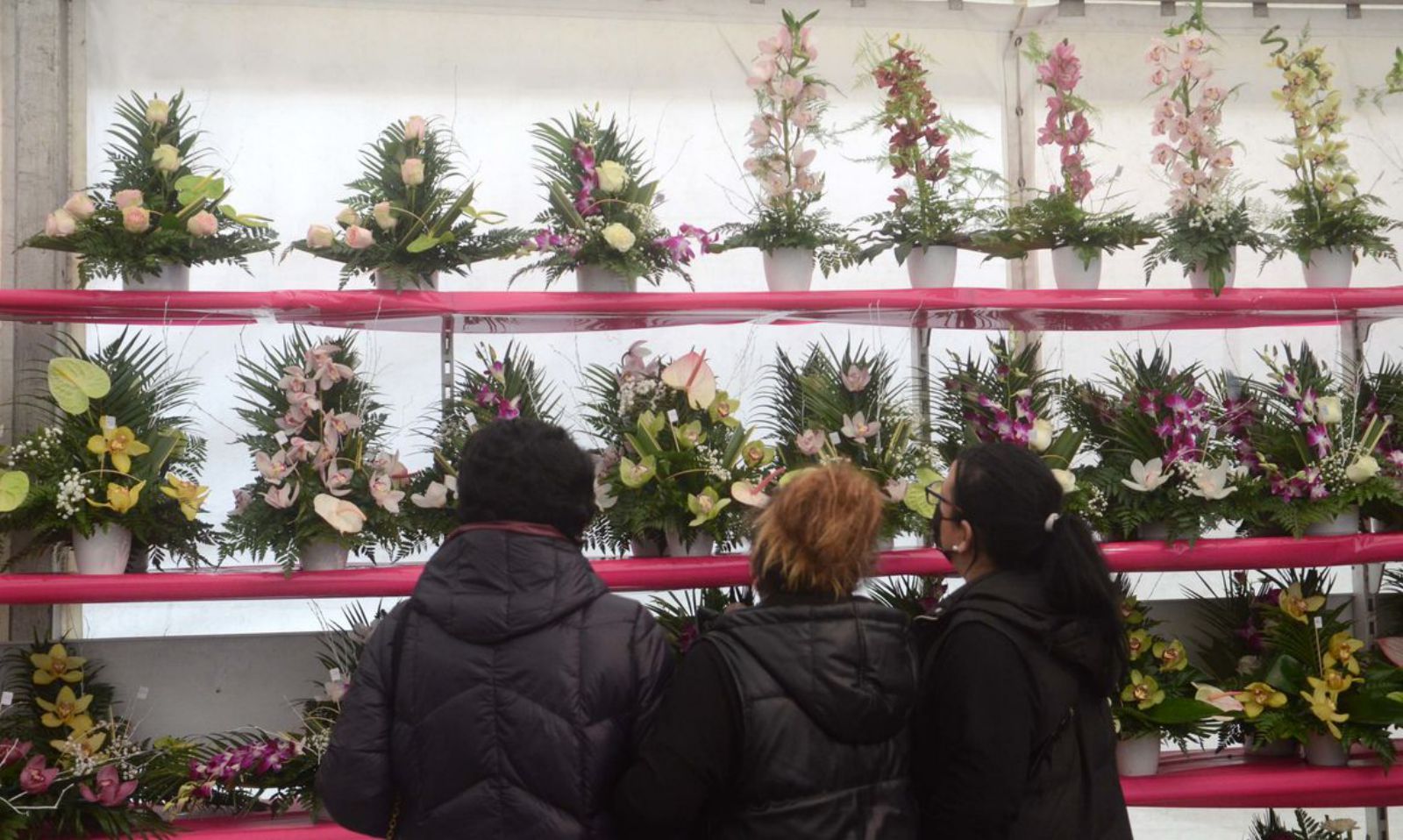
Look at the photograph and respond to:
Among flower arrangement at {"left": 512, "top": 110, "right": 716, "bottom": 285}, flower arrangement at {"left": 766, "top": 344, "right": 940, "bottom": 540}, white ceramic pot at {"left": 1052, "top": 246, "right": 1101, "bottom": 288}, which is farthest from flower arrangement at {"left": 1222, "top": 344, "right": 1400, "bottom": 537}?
flower arrangement at {"left": 512, "top": 110, "right": 716, "bottom": 285}

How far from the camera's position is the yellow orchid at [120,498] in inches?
117

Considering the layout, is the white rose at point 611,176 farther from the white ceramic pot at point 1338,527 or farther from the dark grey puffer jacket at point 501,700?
the white ceramic pot at point 1338,527

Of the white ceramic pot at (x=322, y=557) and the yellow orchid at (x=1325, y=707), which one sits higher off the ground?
the white ceramic pot at (x=322, y=557)

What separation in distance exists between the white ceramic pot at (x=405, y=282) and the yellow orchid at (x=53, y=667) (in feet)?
3.79

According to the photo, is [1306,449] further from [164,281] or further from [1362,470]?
[164,281]

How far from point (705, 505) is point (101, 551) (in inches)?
53.9

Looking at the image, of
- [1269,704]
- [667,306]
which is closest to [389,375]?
[667,306]

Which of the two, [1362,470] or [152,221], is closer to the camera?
[152,221]

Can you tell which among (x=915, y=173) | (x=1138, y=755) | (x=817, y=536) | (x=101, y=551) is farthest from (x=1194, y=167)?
(x=101, y=551)

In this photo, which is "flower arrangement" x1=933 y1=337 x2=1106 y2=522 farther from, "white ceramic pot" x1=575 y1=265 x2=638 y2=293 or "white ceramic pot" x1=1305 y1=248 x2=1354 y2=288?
"white ceramic pot" x1=575 y1=265 x2=638 y2=293

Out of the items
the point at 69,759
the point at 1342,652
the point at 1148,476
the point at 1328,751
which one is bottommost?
the point at 1328,751

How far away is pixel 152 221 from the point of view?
→ 3074 mm

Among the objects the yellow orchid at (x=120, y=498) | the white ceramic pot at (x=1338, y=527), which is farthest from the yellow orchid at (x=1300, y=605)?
the yellow orchid at (x=120, y=498)

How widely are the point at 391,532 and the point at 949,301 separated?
56.1 inches
